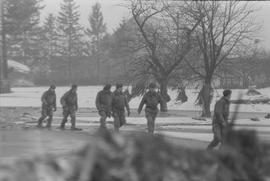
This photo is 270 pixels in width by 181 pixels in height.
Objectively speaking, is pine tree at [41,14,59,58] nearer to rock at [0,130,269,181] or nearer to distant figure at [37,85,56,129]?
distant figure at [37,85,56,129]

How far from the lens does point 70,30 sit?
298 ft

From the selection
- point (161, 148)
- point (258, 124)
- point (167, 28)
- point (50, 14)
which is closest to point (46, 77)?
point (50, 14)

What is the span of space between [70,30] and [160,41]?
5910cm

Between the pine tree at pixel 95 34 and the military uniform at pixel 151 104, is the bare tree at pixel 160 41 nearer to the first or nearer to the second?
the military uniform at pixel 151 104

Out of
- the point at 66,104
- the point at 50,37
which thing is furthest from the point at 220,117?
the point at 50,37

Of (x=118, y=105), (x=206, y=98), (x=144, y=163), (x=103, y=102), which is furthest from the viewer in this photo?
(x=206, y=98)

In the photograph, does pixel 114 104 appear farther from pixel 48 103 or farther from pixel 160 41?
pixel 160 41

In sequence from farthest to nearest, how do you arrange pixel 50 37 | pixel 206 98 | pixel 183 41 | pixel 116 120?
pixel 50 37 → pixel 183 41 → pixel 206 98 → pixel 116 120

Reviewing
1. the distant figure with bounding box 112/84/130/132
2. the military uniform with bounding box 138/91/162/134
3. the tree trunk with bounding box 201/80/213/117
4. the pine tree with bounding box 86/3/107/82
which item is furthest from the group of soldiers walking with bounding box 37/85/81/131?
the pine tree with bounding box 86/3/107/82

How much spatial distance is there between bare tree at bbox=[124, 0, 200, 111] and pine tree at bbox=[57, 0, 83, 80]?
2124 inches

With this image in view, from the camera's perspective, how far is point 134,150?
3428mm

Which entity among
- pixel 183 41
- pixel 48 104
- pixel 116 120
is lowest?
pixel 116 120

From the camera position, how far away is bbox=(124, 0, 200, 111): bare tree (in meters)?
31.6

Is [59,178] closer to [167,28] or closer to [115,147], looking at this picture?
[115,147]
